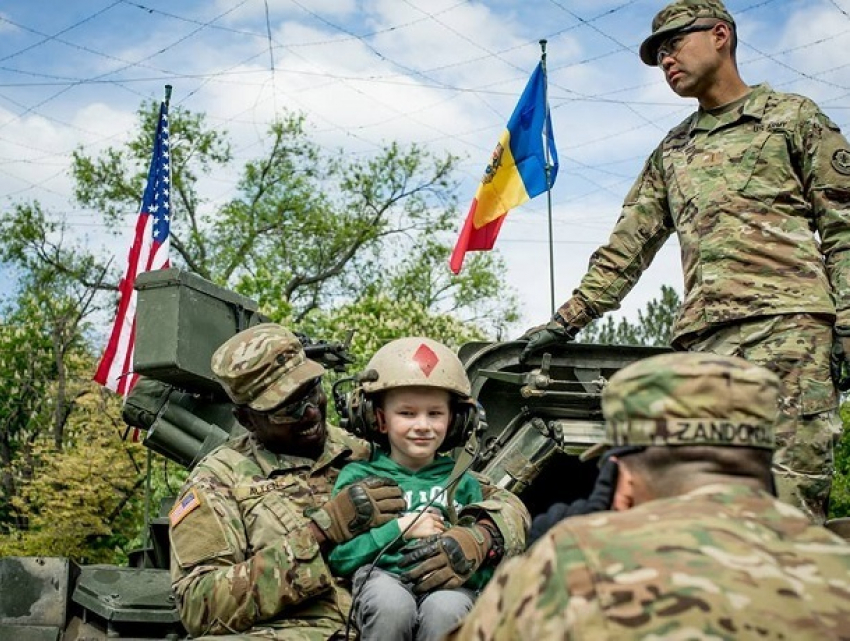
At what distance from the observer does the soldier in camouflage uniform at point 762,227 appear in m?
4.94

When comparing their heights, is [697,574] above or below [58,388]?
below

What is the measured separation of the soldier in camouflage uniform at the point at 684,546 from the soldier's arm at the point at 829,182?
8.95ft

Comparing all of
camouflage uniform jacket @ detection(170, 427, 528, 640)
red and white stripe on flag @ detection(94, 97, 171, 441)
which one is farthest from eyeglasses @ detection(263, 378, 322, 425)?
red and white stripe on flag @ detection(94, 97, 171, 441)

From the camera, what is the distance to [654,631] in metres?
2.19

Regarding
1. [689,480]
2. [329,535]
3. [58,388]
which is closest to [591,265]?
[329,535]

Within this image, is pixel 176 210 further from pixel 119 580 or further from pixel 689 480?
pixel 689 480

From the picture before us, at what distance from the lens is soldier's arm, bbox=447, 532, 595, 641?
7.41 ft

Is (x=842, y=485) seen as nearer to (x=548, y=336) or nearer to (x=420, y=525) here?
(x=548, y=336)

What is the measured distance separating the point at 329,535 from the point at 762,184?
7.59 feet

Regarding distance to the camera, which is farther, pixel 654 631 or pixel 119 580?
pixel 119 580

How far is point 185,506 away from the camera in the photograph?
176 inches

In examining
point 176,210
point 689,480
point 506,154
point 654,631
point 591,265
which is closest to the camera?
point 654,631

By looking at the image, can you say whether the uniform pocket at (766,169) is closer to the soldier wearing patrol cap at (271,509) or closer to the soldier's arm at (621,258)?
the soldier's arm at (621,258)

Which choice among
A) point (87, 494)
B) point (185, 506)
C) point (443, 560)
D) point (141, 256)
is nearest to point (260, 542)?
point (185, 506)
